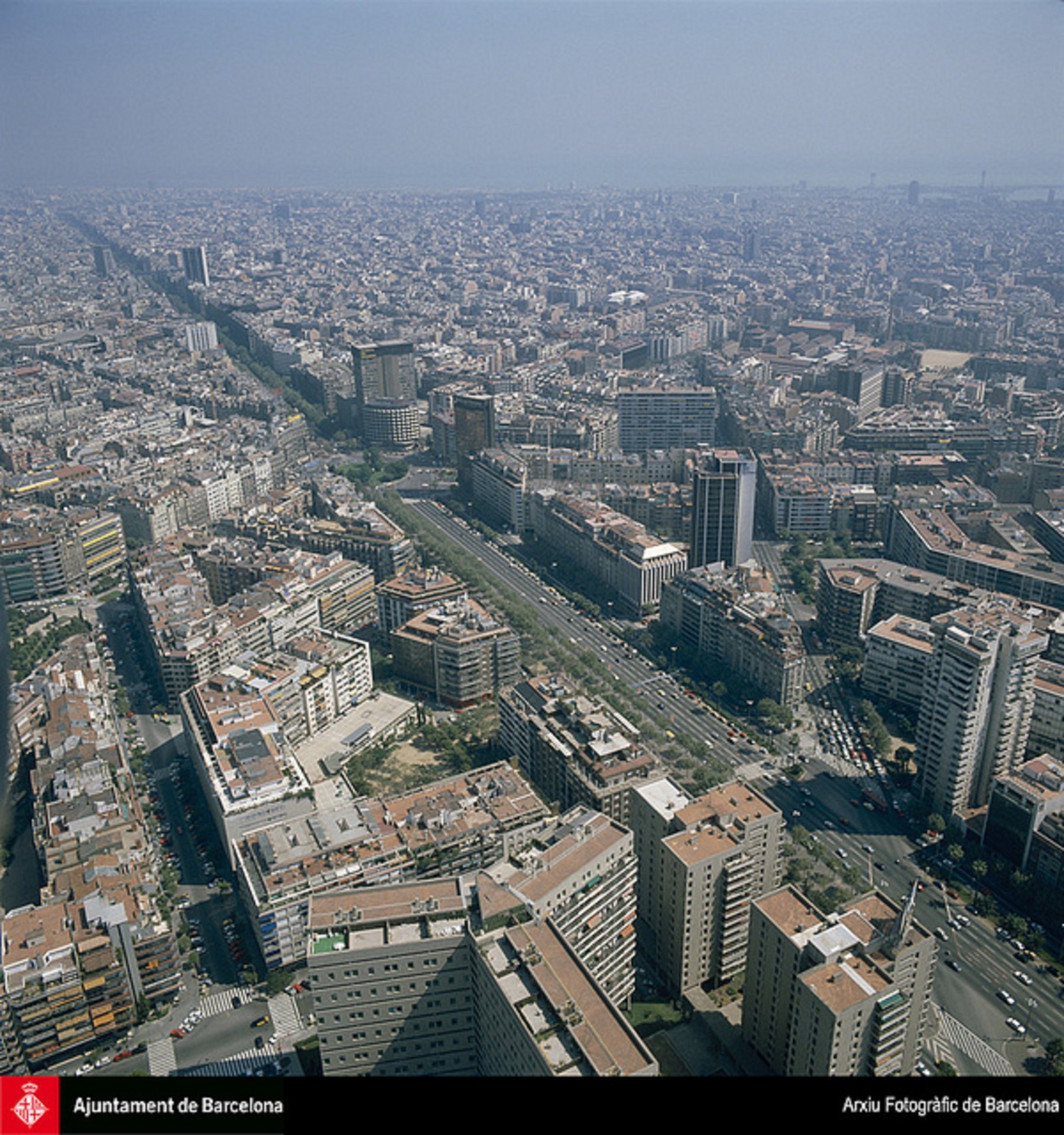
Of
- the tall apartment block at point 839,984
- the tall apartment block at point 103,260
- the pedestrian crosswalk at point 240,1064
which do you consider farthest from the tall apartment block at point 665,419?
the tall apartment block at point 103,260

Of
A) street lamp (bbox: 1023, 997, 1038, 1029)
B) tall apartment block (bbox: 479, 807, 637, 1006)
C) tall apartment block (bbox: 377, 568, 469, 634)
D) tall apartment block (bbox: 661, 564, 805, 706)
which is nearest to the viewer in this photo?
tall apartment block (bbox: 479, 807, 637, 1006)

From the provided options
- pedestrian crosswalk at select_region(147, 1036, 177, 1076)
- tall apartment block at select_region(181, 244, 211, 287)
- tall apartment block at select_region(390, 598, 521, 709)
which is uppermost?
tall apartment block at select_region(181, 244, 211, 287)

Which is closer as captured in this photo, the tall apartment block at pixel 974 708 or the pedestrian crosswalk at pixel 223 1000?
the pedestrian crosswalk at pixel 223 1000

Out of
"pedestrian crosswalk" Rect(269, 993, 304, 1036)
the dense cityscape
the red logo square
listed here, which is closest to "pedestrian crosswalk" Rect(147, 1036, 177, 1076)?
the dense cityscape

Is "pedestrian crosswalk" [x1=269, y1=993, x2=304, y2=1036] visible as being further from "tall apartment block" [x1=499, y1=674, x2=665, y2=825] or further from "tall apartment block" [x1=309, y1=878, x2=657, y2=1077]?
"tall apartment block" [x1=499, y1=674, x2=665, y2=825]

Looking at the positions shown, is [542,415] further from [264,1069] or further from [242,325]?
[264,1069]

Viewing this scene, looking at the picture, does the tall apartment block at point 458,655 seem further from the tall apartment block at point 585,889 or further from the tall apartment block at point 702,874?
the tall apartment block at point 585,889
